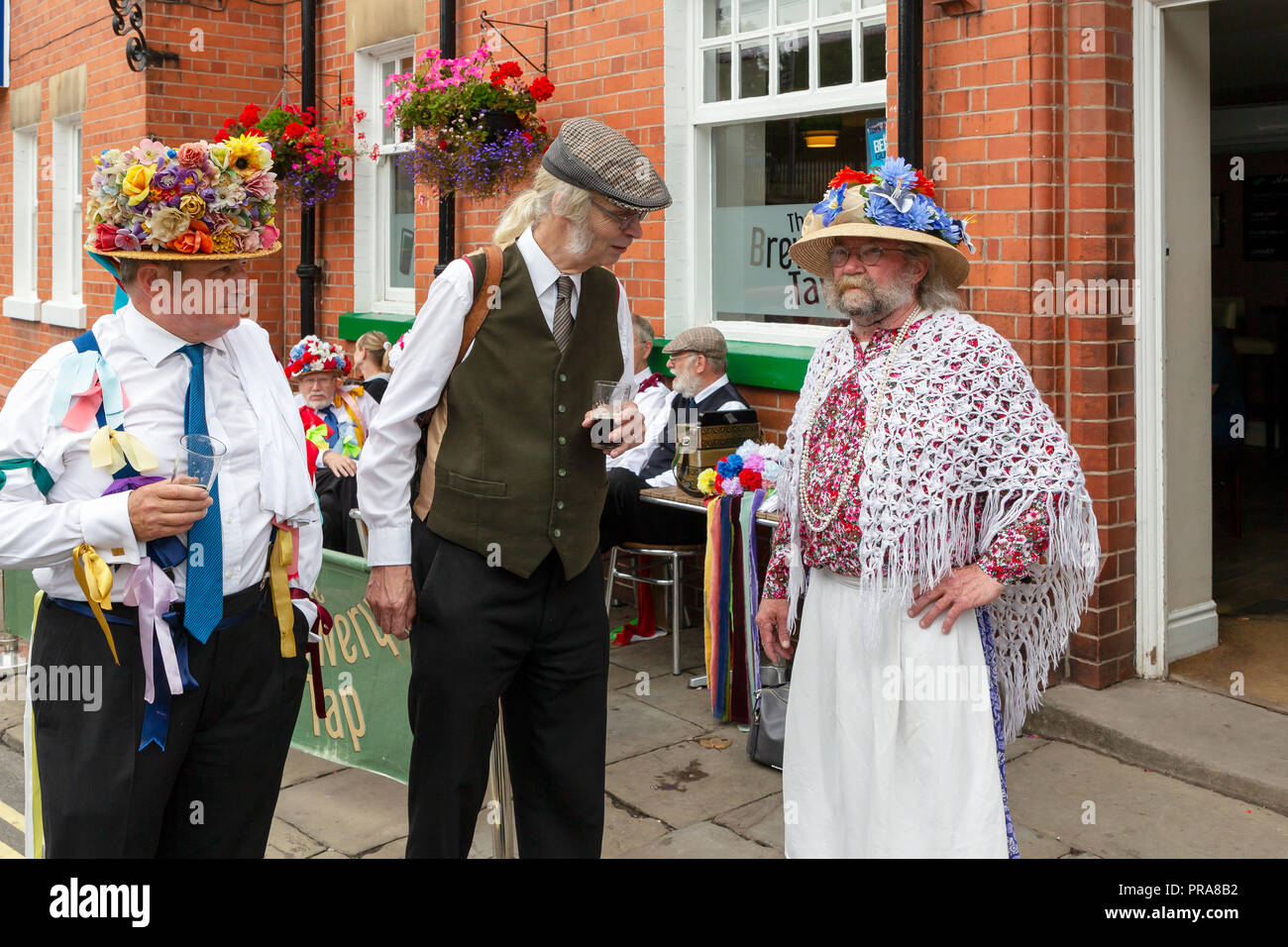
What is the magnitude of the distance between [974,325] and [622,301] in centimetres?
90

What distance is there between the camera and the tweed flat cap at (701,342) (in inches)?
246

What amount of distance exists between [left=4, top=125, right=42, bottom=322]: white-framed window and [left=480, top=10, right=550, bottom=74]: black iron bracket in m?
7.10

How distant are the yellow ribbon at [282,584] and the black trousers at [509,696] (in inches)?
14.9

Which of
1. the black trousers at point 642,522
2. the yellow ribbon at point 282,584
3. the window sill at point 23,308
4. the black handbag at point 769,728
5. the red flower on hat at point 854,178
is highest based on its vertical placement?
the window sill at point 23,308

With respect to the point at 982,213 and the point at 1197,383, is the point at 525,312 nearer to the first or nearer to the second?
the point at 982,213

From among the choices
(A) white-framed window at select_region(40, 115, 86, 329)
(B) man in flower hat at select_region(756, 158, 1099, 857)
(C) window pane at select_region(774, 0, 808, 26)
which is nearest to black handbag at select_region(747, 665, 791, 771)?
(B) man in flower hat at select_region(756, 158, 1099, 857)

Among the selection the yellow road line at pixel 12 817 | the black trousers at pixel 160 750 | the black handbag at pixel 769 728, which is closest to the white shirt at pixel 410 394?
the black trousers at pixel 160 750

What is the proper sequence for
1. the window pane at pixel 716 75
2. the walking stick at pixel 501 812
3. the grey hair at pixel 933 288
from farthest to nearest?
the window pane at pixel 716 75, the walking stick at pixel 501 812, the grey hair at pixel 933 288

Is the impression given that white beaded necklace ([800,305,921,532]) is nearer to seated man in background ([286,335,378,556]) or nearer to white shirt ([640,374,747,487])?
white shirt ([640,374,747,487])

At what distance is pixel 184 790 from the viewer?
8.93 ft

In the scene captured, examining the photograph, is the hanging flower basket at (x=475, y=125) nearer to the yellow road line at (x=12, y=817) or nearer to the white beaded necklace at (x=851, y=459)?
the yellow road line at (x=12, y=817)

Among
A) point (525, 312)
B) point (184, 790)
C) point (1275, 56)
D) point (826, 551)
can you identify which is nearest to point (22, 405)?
point (184, 790)

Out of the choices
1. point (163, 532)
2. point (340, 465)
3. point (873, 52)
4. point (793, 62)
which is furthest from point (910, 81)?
point (163, 532)

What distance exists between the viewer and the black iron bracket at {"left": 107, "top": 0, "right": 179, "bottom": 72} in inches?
384
